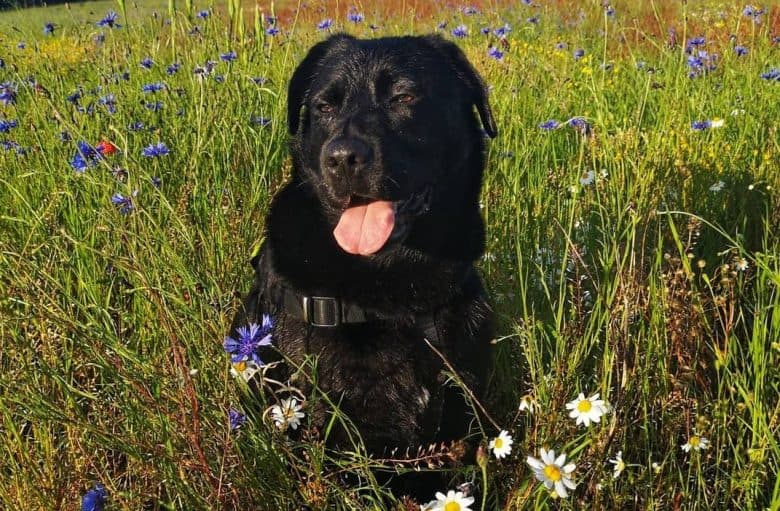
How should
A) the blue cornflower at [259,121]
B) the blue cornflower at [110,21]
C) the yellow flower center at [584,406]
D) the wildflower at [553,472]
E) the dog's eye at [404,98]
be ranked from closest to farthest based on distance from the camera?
the wildflower at [553,472] → the yellow flower center at [584,406] → the dog's eye at [404,98] → the blue cornflower at [259,121] → the blue cornflower at [110,21]

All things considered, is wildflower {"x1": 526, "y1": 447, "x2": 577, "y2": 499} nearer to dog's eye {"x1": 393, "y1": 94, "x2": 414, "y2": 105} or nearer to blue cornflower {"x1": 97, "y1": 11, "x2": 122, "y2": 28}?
dog's eye {"x1": 393, "y1": 94, "x2": 414, "y2": 105}

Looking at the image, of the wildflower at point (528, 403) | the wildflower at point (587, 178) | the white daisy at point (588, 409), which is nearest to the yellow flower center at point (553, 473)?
the white daisy at point (588, 409)

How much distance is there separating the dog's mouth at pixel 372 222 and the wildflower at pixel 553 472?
39.2 inches

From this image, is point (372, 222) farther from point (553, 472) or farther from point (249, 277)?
point (553, 472)

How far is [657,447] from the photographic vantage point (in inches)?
69.6

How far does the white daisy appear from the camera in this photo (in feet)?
3.91

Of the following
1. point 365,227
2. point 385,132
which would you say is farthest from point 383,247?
point 385,132

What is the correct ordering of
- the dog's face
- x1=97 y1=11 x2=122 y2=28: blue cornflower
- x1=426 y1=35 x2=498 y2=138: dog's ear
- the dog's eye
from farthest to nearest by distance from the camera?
x1=97 y1=11 x2=122 y2=28: blue cornflower
x1=426 y1=35 x2=498 y2=138: dog's ear
the dog's eye
the dog's face

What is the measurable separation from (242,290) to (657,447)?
1489 mm

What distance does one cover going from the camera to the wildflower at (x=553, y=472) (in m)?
0.97

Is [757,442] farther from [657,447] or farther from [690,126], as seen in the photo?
[690,126]

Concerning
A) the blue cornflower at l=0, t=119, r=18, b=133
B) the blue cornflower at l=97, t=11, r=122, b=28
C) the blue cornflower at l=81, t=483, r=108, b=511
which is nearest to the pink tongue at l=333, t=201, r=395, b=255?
the blue cornflower at l=81, t=483, r=108, b=511

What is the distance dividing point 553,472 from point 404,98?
1536 millimetres

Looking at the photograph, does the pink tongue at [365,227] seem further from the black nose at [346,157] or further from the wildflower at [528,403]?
the wildflower at [528,403]
